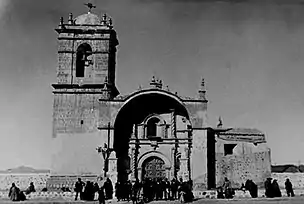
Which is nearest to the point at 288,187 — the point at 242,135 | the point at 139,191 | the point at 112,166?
the point at 139,191

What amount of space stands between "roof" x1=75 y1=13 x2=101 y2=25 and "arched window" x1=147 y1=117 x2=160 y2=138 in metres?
6.20

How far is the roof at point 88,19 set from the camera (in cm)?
3173

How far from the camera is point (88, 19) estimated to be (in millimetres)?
31875

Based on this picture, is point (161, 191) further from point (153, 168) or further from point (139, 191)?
point (153, 168)

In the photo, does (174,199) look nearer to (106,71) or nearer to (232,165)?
(232,165)

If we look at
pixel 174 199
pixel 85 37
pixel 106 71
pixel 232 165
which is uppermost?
pixel 85 37

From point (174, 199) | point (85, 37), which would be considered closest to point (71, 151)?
point (85, 37)

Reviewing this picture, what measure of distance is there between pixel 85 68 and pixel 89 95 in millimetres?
1674

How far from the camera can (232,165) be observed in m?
30.2

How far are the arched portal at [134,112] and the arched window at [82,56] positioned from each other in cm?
339

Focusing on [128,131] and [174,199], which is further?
[128,131]

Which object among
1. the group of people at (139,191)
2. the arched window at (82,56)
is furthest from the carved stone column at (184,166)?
the arched window at (82,56)

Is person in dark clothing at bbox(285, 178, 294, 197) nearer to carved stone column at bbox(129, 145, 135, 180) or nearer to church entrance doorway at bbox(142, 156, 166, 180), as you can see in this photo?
church entrance doorway at bbox(142, 156, 166, 180)

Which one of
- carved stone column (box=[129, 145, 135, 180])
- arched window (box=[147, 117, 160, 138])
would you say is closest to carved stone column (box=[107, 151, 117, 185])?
carved stone column (box=[129, 145, 135, 180])
